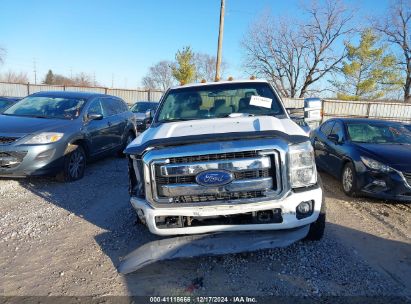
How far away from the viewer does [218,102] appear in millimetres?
4785

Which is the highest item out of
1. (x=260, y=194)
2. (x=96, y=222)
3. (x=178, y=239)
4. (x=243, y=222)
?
(x=260, y=194)

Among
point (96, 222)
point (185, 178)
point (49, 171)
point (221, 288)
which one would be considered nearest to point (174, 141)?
point (185, 178)

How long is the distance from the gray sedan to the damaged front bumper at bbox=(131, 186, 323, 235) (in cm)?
340

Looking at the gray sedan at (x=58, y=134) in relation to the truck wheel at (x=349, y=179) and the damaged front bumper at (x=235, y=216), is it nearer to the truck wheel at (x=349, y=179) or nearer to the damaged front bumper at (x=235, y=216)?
the damaged front bumper at (x=235, y=216)

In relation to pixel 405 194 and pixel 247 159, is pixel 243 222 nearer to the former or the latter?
pixel 247 159

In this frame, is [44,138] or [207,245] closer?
[207,245]

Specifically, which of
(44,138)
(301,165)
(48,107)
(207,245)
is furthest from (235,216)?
(48,107)

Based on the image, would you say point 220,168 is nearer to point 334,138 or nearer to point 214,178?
point 214,178

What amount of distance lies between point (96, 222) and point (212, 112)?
7.31ft

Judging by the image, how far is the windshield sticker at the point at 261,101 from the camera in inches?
184

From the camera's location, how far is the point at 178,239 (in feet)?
11.3

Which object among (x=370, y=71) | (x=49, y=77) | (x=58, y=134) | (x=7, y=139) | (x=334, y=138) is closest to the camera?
(x=7, y=139)

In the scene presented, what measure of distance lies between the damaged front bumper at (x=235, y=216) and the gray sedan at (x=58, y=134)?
11.2 feet

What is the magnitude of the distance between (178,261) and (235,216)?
0.83 m
